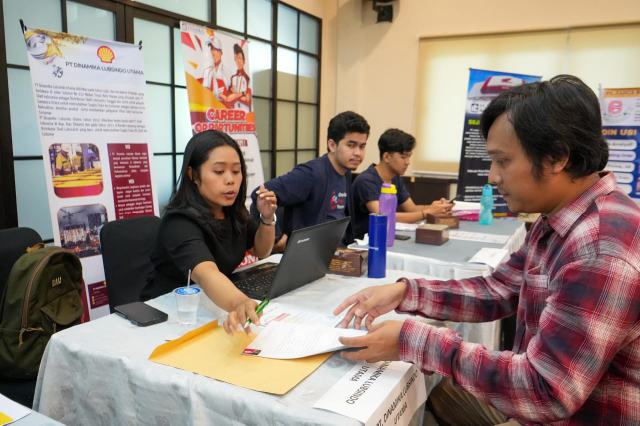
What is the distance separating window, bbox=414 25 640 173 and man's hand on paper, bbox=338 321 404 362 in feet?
14.4

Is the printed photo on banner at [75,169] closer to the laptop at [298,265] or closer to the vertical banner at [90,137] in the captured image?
the vertical banner at [90,137]

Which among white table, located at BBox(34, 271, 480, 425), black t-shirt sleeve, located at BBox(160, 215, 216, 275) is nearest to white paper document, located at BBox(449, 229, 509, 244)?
white table, located at BBox(34, 271, 480, 425)

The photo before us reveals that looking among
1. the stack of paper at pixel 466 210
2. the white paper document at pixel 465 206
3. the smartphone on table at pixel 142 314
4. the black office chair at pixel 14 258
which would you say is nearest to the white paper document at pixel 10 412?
the smartphone on table at pixel 142 314

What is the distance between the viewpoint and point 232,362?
95 cm

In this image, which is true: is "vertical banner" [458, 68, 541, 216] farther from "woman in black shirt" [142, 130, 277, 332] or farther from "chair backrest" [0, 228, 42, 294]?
"chair backrest" [0, 228, 42, 294]

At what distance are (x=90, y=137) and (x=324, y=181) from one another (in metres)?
1.27

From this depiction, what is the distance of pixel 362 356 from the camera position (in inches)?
37.0

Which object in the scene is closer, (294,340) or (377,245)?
(294,340)

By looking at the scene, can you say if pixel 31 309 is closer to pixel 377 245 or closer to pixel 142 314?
pixel 142 314

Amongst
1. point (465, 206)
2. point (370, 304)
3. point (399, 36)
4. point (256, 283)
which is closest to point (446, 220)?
point (465, 206)

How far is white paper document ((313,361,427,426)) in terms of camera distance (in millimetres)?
809

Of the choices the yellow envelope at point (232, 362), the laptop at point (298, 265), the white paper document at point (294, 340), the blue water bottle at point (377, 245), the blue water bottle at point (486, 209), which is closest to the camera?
the yellow envelope at point (232, 362)

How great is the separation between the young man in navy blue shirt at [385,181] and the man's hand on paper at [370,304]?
1.67 metres

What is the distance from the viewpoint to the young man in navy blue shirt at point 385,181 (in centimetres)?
Result: 285
